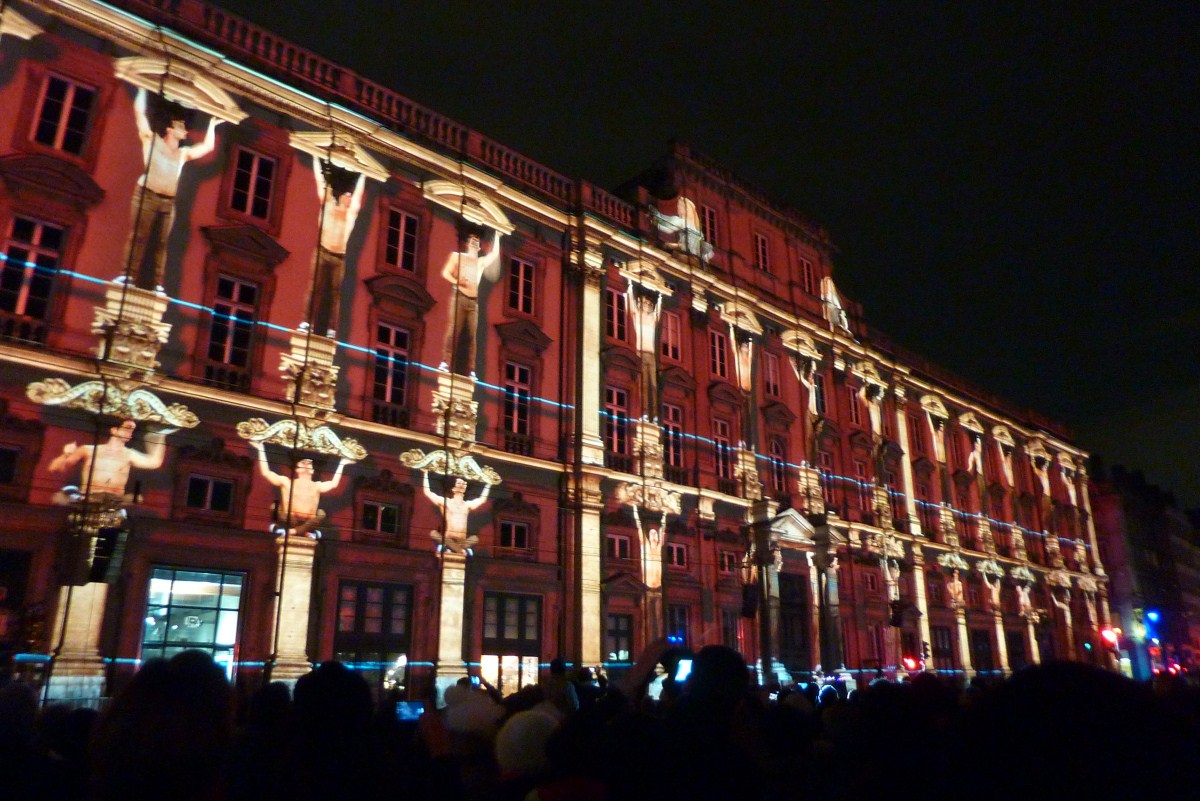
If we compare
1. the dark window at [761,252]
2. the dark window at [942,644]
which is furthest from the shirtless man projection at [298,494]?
the dark window at [942,644]

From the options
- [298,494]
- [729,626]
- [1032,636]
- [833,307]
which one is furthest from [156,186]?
[1032,636]

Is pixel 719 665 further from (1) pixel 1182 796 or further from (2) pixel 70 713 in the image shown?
(2) pixel 70 713

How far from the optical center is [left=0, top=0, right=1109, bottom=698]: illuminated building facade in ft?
50.7

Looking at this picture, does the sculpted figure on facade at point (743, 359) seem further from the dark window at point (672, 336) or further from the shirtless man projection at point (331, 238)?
the shirtless man projection at point (331, 238)

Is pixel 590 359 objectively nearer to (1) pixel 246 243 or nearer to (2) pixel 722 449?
(2) pixel 722 449

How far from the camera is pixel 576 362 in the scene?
24.4 meters

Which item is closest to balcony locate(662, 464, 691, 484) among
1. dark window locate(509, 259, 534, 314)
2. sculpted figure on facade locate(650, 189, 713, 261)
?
dark window locate(509, 259, 534, 314)

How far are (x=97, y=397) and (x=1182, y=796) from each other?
58.0 feet

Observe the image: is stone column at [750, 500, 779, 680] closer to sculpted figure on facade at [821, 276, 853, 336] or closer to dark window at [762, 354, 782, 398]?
dark window at [762, 354, 782, 398]

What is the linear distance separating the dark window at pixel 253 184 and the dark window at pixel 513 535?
9980mm

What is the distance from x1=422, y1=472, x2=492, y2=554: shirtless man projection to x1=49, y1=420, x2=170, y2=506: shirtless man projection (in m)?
6.38

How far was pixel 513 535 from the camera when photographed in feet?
71.0

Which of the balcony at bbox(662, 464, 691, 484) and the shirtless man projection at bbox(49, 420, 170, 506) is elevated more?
the balcony at bbox(662, 464, 691, 484)

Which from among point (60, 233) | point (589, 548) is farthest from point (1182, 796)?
point (589, 548)
